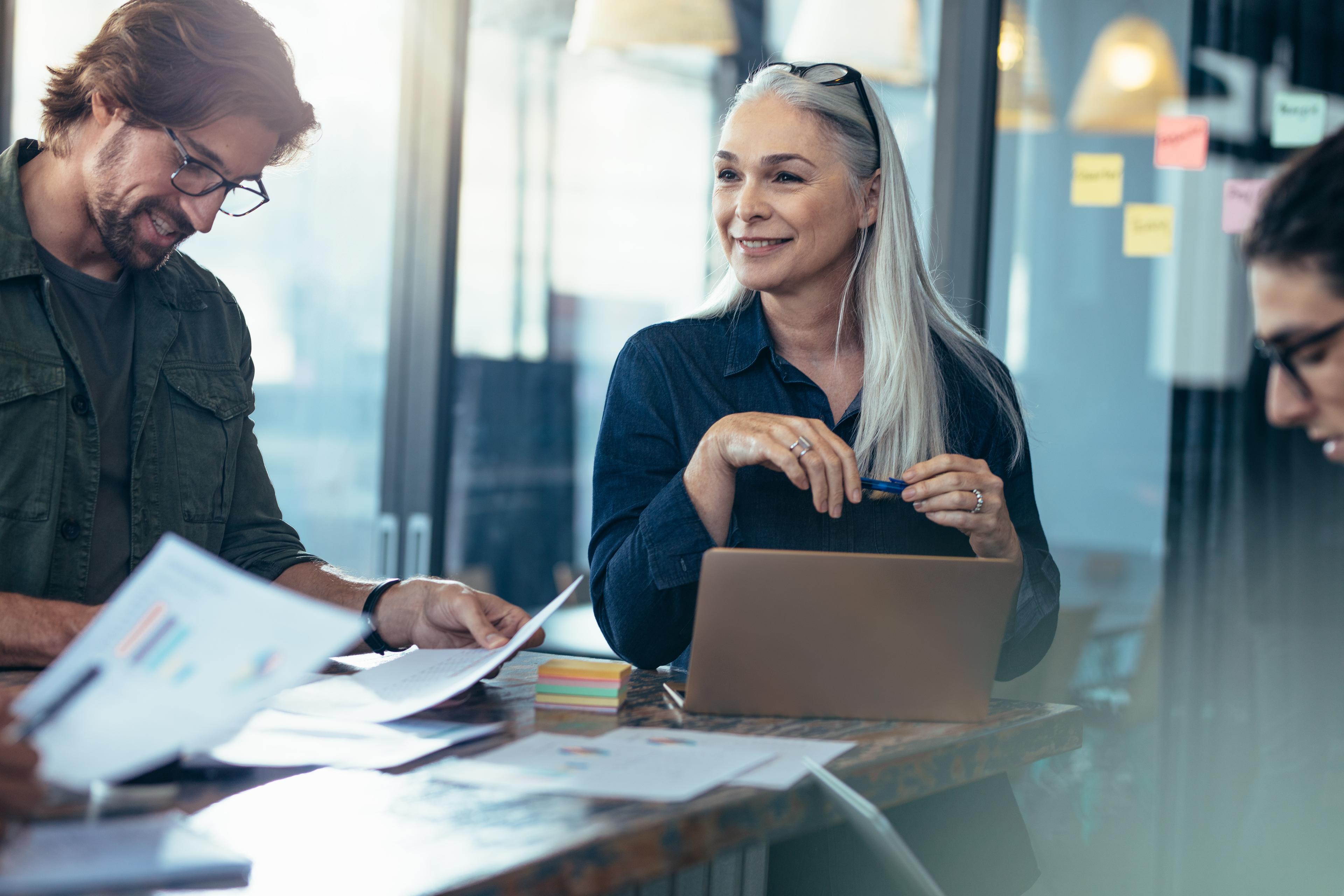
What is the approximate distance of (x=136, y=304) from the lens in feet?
5.80

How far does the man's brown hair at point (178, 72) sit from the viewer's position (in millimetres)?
1616

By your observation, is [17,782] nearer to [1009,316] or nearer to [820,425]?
[820,425]

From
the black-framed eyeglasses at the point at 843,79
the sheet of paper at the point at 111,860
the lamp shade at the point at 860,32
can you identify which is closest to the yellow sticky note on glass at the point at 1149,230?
the lamp shade at the point at 860,32

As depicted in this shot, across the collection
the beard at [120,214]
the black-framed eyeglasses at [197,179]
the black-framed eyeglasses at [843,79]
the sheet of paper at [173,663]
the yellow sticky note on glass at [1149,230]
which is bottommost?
the sheet of paper at [173,663]

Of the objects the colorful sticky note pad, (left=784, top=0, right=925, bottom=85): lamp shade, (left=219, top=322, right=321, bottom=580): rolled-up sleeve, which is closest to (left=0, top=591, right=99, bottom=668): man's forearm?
(left=219, top=322, right=321, bottom=580): rolled-up sleeve

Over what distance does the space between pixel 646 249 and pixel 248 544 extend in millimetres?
Result: 1903

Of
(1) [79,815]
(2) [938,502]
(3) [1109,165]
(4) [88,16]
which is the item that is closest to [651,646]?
(2) [938,502]

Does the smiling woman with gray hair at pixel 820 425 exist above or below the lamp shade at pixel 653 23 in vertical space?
below

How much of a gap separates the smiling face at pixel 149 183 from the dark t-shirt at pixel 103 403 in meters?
0.08

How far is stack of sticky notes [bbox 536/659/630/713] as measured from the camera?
1201 mm

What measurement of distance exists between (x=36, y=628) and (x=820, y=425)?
86 cm

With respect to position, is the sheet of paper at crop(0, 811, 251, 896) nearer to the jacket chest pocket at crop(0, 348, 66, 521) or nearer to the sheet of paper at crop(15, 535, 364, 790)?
the sheet of paper at crop(15, 535, 364, 790)

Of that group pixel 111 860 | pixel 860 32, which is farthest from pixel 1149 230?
pixel 111 860

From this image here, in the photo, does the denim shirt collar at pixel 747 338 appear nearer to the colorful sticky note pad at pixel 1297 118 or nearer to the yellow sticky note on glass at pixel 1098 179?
the yellow sticky note on glass at pixel 1098 179
